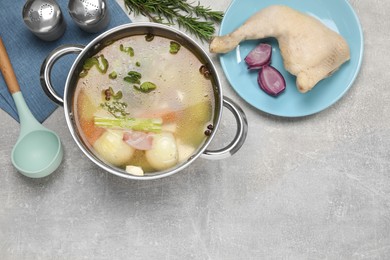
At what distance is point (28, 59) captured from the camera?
121 centimetres

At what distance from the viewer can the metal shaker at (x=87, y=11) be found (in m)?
1.15

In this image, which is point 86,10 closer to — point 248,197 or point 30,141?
point 30,141

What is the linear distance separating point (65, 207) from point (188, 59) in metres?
0.45

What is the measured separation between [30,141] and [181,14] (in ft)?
1.50

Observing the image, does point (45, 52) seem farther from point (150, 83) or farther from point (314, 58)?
point (314, 58)

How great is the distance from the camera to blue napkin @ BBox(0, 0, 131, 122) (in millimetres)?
1202

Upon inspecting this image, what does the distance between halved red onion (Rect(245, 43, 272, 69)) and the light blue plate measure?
21 mm

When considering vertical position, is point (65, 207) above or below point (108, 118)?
Answer: below

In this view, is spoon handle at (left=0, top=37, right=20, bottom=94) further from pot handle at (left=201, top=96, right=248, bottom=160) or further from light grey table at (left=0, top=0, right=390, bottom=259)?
pot handle at (left=201, top=96, right=248, bottom=160)

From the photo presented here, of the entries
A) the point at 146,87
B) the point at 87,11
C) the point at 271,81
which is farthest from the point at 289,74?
the point at 87,11

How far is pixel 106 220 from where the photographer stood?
3.99 ft

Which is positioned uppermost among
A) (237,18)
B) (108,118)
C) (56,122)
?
(237,18)

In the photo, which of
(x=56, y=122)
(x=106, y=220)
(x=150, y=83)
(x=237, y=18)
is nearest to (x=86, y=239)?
(x=106, y=220)

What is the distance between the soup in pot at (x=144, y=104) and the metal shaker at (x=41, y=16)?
0.16 meters
